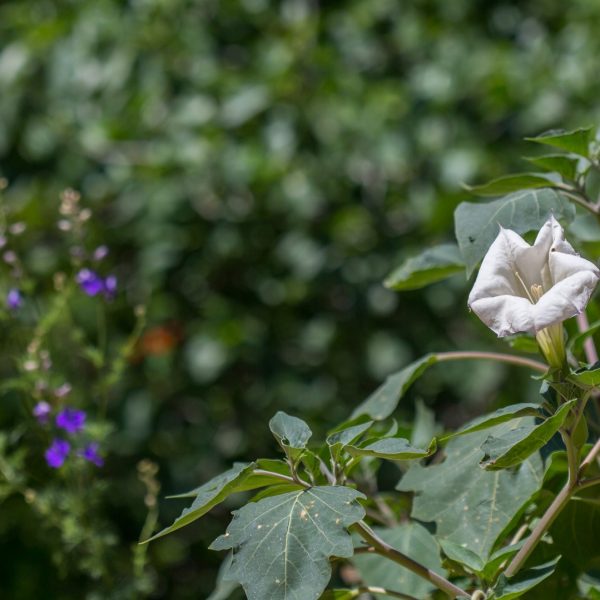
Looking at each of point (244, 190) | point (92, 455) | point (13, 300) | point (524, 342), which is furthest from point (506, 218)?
point (244, 190)

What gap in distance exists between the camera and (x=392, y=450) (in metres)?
0.76

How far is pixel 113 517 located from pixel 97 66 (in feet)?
Answer: 3.75

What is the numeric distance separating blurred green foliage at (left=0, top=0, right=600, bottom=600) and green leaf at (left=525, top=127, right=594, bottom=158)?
153 cm

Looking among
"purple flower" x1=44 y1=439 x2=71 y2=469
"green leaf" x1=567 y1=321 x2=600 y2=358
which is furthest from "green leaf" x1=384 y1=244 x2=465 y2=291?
"purple flower" x1=44 y1=439 x2=71 y2=469

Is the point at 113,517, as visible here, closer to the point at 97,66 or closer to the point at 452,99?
the point at 97,66

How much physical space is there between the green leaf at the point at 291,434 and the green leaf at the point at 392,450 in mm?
39

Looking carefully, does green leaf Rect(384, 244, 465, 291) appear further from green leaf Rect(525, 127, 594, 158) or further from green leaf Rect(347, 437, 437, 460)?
green leaf Rect(347, 437, 437, 460)

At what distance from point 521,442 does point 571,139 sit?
12.9 inches

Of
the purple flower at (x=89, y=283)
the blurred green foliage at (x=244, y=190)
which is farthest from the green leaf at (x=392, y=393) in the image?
the blurred green foliage at (x=244, y=190)

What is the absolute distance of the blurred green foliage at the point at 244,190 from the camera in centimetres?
257

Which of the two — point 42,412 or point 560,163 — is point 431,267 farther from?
point 42,412

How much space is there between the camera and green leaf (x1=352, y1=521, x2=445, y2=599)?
96 centimetres

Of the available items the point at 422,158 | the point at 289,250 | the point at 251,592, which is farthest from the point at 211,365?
the point at 251,592

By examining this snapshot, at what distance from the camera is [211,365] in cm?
257
